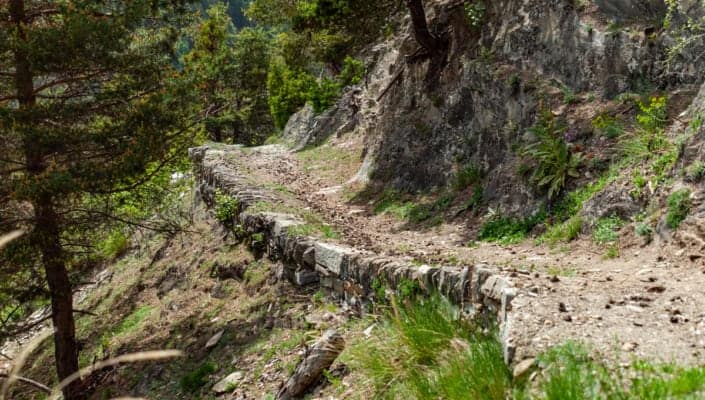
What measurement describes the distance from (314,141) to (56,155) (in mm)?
12115

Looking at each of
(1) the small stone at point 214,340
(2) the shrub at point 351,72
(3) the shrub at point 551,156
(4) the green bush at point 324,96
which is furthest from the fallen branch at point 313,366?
(4) the green bush at point 324,96

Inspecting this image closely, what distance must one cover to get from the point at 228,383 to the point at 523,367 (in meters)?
4.66

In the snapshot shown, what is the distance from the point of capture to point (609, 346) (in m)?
3.23

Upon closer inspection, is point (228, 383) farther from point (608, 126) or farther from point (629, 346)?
point (608, 126)

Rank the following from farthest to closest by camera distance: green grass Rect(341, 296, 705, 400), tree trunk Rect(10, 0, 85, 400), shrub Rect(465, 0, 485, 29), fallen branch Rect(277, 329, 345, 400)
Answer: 1. shrub Rect(465, 0, 485, 29)
2. tree trunk Rect(10, 0, 85, 400)
3. fallen branch Rect(277, 329, 345, 400)
4. green grass Rect(341, 296, 705, 400)

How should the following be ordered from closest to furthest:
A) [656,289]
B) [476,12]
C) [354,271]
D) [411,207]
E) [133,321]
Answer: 1. [656,289]
2. [354,271]
3. [411,207]
4. [476,12]
5. [133,321]

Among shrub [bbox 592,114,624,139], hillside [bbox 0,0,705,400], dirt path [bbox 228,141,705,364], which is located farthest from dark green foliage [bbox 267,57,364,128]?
shrub [bbox 592,114,624,139]

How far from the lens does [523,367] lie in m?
3.22

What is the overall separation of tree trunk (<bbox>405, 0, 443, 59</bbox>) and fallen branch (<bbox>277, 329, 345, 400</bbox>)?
7.87 m

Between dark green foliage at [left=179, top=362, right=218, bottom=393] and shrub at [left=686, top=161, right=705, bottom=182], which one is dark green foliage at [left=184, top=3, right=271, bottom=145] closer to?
dark green foliage at [left=179, top=362, right=218, bottom=393]

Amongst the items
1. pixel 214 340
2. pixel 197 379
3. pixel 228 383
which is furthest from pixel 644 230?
pixel 214 340

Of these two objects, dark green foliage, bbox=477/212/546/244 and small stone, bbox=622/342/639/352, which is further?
dark green foliage, bbox=477/212/546/244

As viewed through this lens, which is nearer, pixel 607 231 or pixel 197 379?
pixel 607 231

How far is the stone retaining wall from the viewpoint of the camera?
14.5 ft
